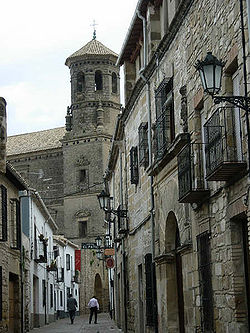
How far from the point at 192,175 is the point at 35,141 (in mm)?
61825

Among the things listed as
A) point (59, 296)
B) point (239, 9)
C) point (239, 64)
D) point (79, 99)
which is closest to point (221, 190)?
point (239, 64)

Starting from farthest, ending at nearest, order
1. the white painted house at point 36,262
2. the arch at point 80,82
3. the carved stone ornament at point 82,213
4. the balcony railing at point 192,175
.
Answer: the arch at point 80,82 → the carved stone ornament at point 82,213 → the white painted house at point 36,262 → the balcony railing at point 192,175

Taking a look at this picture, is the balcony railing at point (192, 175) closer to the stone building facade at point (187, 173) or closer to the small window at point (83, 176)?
the stone building facade at point (187, 173)

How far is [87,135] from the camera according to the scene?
65.5 meters

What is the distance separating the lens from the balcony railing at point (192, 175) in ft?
37.2

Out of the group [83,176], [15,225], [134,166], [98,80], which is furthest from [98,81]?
[134,166]

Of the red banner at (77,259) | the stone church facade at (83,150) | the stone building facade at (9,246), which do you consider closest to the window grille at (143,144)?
the stone building facade at (9,246)

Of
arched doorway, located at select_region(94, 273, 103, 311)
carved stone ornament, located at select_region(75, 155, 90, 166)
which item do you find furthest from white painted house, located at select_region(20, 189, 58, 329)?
carved stone ornament, located at select_region(75, 155, 90, 166)

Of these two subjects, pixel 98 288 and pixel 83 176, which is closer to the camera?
pixel 98 288

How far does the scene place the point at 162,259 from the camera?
1467 cm

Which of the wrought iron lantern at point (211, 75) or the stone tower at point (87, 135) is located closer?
the wrought iron lantern at point (211, 75)

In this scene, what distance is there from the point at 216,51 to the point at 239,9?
1194 millimetres

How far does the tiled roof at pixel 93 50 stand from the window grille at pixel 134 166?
156 ft

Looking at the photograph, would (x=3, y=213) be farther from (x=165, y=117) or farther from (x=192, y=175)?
(x=192, y=175)
